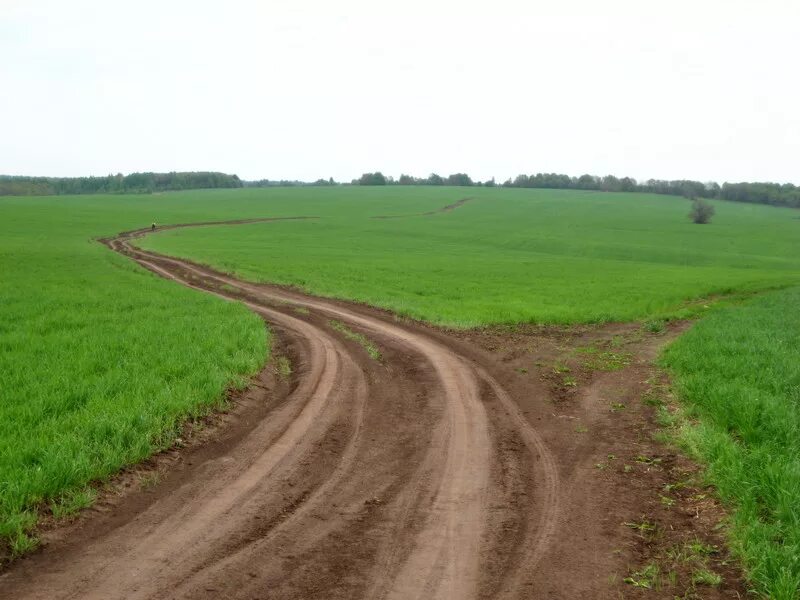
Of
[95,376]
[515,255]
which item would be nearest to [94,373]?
[95,376]

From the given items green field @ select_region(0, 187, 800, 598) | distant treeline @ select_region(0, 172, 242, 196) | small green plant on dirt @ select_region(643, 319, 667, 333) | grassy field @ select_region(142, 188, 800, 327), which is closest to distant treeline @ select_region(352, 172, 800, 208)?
grassy field @ select_region(142, 188, 800, 327)

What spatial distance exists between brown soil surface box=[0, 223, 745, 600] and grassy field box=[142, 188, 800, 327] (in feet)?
32.7

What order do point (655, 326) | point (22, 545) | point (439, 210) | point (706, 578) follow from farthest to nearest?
1. point (439, 210)
2. point (655, 326)
3. point (22, 545)
4. point (706, 578)

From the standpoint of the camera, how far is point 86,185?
177m

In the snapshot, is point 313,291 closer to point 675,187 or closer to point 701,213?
point 701,213

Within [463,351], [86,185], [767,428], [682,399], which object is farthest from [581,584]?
[86,185]

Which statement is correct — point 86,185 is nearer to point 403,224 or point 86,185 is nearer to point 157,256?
point 403,224

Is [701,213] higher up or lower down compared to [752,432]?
higher up

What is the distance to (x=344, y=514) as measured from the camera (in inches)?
263

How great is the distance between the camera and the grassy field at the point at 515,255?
2772cm

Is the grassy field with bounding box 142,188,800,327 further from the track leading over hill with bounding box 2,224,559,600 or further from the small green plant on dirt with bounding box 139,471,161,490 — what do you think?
the small green plant on dirt with bounding box 139,471,161,490

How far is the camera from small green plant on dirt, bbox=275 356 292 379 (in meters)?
13.2

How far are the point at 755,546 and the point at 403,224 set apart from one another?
82296 mm

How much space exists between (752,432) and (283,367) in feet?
29.8
